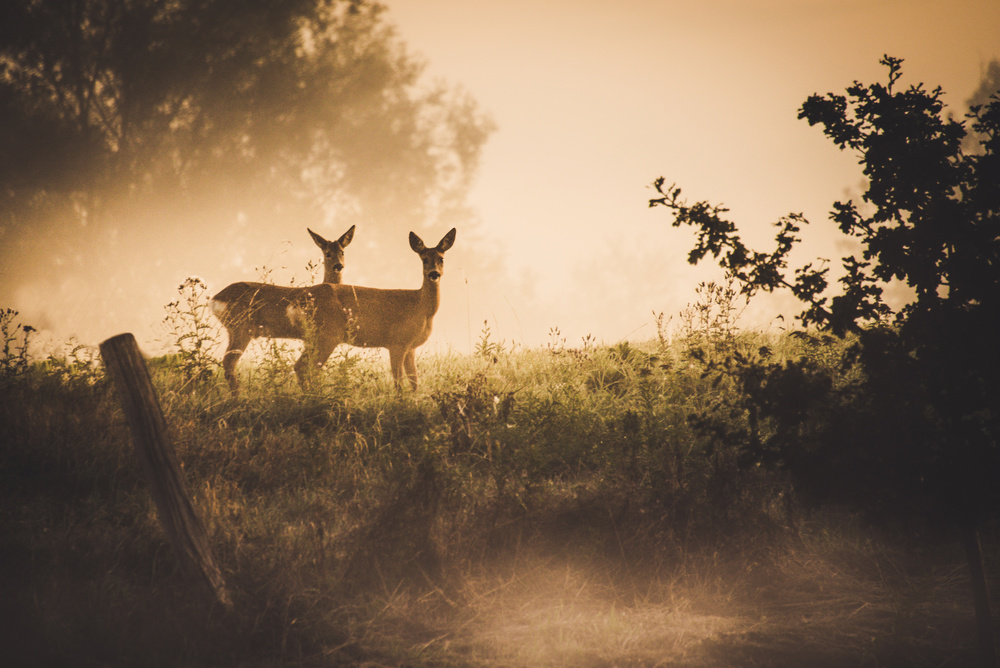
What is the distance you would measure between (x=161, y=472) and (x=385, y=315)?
4.46 m

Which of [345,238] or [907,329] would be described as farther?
[345,238]

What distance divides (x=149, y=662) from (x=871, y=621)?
4.34 meters

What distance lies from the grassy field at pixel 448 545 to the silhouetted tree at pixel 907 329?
1.37ft

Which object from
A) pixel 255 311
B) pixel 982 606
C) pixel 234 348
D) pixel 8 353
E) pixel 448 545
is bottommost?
pixel 982 606

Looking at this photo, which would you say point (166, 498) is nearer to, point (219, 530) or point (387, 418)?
point (219, 530)

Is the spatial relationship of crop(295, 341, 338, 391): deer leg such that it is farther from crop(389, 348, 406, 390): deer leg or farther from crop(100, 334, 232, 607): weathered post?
crop(100, 334, 232, 607): weathered post

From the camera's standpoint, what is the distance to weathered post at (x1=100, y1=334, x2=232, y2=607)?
13.0 ft

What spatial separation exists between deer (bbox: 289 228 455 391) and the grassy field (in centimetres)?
127

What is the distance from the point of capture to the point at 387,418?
265 inches

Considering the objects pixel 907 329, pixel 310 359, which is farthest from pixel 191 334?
pixel 907 329

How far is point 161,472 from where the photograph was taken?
13.1 feet

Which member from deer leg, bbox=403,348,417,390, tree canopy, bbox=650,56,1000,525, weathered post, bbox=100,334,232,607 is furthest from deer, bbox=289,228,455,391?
tree canopy, bbox=650,56,1000,525

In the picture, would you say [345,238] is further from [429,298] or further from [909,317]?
[909,317]

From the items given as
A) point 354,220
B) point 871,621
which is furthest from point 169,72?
point 871,621
